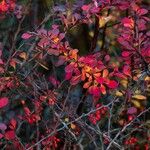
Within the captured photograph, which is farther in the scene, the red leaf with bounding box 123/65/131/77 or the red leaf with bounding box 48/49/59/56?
the red leaf with bounding box 123/65/131/77

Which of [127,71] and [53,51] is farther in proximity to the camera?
[127,71]

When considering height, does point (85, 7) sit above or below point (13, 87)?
above

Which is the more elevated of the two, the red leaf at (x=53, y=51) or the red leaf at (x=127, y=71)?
the red leaf at (x=53, y=51)

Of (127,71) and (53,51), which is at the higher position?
(53,51)

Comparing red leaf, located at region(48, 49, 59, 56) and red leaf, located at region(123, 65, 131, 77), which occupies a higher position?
red leaf, located at region(48, 49, 59, 56)

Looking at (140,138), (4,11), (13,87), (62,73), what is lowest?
(140,138)

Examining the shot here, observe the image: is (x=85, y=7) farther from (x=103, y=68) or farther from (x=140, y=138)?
(x=140, y=138)

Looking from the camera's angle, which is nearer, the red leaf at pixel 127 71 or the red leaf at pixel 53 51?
the red leaf at pixel 53 51

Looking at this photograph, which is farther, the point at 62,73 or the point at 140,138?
the point at 62,73

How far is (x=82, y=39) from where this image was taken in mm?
4395

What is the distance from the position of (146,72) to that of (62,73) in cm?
171

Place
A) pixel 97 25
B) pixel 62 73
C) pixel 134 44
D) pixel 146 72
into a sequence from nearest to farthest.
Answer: pixel 146 72 → pixel 134 44 → pixel 97 25 → pixel 62 73

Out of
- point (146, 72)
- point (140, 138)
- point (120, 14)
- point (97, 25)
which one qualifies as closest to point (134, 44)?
point (146, 72)

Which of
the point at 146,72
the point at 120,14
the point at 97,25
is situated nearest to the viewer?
the point at 146,72
